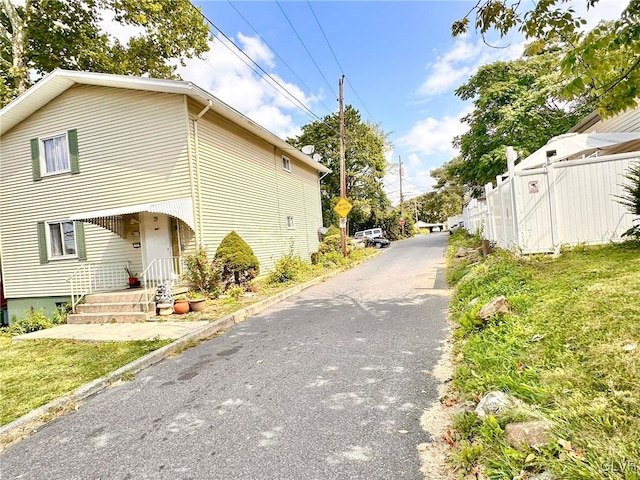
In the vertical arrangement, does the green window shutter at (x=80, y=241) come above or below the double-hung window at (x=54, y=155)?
below

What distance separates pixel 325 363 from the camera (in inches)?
172

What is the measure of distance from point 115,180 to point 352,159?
22.9 m

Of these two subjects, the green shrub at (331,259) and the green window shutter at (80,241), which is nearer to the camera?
the green window shutter at (80,241)

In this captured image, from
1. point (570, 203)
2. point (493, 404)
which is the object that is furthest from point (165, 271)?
point (570, 203)

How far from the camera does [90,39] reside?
53.8 ft

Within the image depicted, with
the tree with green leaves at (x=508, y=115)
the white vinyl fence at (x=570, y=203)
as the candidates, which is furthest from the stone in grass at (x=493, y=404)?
the tree with green leaves at (x=508, y=115)

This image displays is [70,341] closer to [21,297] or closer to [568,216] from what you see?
[21,297]

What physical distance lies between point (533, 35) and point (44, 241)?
14.8 meters

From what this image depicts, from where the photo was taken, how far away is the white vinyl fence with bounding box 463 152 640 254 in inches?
272

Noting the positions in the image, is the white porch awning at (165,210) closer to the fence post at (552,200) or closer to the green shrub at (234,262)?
the green shrub at (234,262)

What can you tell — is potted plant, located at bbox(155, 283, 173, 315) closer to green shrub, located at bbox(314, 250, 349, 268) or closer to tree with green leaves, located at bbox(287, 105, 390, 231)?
green shrub, located at bbox(314, 250, 349, 268)

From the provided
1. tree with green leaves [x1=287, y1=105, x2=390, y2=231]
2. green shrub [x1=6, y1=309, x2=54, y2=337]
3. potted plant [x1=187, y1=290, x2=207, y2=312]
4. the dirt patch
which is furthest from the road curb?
tree with green leaves [x1=287, y1=105, x2=390, y2=231]

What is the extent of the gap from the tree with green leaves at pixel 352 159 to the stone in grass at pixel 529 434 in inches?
1113

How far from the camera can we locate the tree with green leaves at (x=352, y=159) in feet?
100
